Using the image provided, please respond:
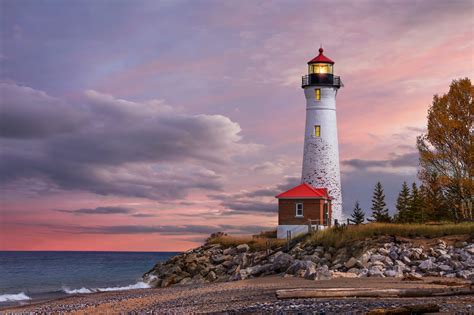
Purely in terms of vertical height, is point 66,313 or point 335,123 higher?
point 335,123

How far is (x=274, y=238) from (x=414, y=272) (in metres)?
18.4

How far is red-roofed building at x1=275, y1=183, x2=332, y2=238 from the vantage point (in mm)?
43719

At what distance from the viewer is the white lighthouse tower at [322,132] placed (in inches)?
1812

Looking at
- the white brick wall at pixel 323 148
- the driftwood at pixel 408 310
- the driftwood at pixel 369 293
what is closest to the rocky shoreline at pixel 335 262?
the driftwood at pixel 369 293

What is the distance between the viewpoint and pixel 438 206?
149 feet

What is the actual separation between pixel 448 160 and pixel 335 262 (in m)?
18.6

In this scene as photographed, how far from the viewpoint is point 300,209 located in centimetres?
4434

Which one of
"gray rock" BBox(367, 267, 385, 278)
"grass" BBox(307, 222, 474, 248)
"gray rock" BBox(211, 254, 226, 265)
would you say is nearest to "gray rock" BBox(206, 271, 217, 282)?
"gray rock" BBox(211, 254, 226, 265)

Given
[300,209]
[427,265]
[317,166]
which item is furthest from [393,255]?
[317,166]

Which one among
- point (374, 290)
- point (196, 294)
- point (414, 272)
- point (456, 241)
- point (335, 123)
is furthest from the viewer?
point (335, 123)

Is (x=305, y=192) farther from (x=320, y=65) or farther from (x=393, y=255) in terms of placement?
(x=393, y=255)

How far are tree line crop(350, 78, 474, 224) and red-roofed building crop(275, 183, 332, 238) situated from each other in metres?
6.49

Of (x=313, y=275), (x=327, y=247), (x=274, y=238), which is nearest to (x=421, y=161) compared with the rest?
(x=274, y=238)

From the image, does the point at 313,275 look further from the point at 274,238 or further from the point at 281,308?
the point at 274,238
